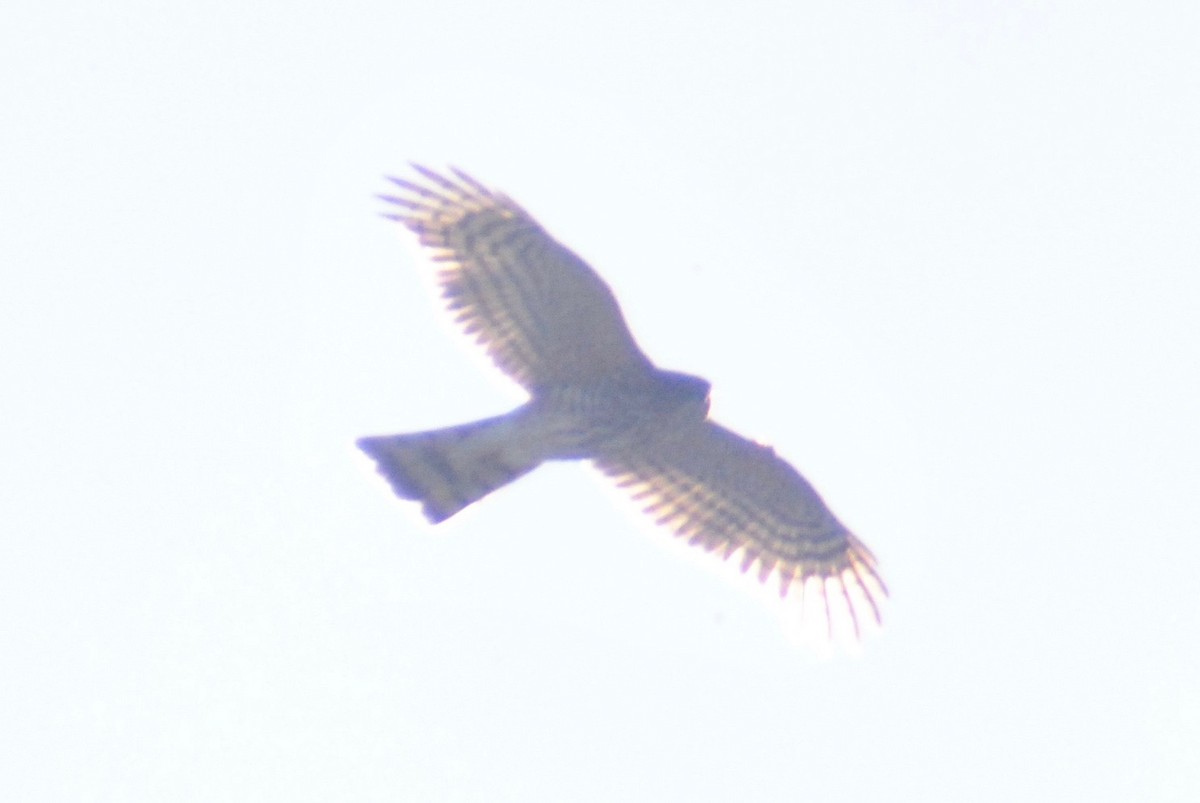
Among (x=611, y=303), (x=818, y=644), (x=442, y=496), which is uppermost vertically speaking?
(x=611, y=303)

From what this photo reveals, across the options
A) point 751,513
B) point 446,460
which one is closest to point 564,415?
point 446,460

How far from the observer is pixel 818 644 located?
41.2 feet

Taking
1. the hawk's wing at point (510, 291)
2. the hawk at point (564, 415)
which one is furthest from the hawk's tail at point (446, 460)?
the hawk's wing at point (510, 291)

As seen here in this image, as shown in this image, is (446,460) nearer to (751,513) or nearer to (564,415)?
(564,415)

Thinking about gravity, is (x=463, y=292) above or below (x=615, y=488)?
above

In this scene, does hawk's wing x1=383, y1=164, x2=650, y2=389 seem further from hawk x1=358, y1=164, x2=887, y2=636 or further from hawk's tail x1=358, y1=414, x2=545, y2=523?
hawk's tail x1=358, y1=414, x2=545, y2=523

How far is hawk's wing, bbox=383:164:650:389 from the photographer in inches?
465

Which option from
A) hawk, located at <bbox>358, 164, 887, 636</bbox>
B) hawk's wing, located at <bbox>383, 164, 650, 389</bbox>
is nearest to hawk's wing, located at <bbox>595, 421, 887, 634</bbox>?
hawk, located at <bbox>358, 164, 887, 636</bbox>

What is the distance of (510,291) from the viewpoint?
12.0 m

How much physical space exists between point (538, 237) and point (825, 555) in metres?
2.68

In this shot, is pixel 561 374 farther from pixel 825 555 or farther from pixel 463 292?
pixel 825 555

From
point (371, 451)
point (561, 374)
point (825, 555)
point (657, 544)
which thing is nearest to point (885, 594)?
point (825, 555)

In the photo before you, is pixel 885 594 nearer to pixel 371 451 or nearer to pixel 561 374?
pixel 561 374

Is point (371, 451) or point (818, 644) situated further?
point (818, 644)
